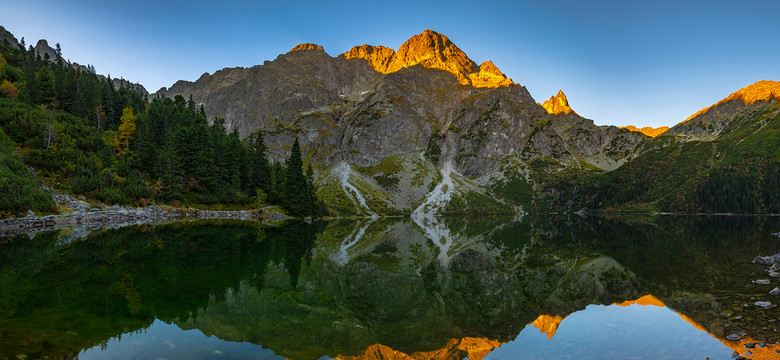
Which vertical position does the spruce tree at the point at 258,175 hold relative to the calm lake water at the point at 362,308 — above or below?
above

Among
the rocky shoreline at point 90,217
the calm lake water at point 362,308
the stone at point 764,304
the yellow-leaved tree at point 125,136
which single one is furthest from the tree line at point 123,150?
the stone at point 764,304

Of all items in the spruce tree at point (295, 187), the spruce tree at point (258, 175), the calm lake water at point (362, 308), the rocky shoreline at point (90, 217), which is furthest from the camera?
the spruce tree at point (258, 175)

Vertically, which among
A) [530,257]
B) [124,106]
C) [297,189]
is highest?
[124,106]

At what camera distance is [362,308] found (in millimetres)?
20547

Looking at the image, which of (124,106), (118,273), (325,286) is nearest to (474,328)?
(325,286)

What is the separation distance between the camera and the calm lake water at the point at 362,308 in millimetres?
13891

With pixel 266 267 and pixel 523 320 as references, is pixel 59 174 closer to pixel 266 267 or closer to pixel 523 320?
pixel 266 267

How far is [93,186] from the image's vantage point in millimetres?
80062

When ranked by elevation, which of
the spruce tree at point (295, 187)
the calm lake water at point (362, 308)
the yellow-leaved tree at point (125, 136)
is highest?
the yellow-leaved tree at point (125, 136)

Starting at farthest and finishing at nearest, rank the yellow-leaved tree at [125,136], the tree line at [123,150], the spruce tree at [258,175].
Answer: the spruce tree at [258,175]
the yellow-leaved tree at [125,136]
the tree line at [123,150]

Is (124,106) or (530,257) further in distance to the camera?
(124,106)

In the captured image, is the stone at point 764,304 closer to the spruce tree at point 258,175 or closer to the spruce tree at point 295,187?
the spruce tree at point 295,187

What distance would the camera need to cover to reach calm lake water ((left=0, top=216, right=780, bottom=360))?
13.9m

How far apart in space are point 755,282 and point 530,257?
1978 cm
